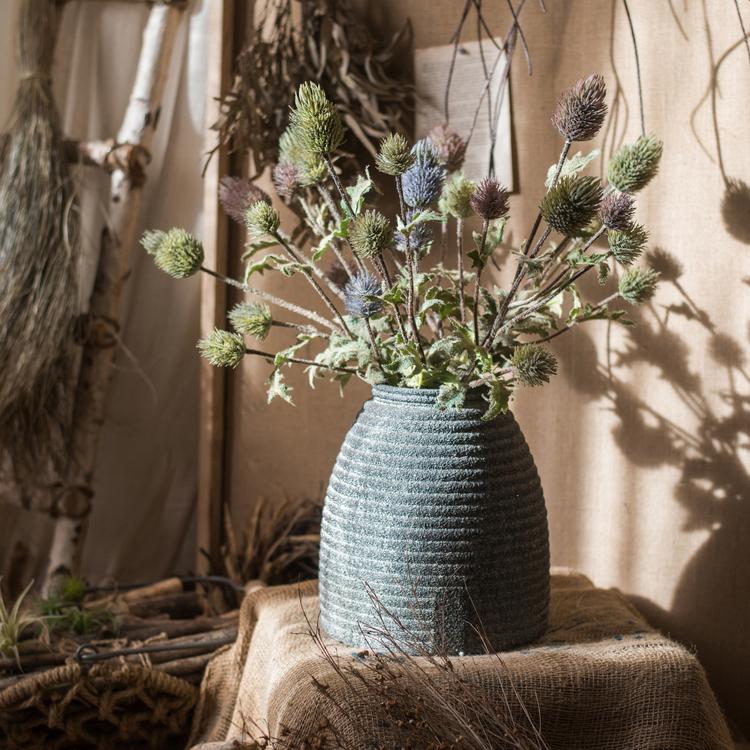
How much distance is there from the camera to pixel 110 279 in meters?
1.76

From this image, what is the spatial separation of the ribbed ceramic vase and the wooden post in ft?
2.33

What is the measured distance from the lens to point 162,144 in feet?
6.15

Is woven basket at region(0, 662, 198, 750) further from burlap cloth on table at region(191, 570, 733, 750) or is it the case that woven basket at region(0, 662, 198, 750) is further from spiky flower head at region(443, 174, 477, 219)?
spiky flower head at region(443, 174, 477, 219)

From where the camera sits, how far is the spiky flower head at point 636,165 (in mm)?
1024

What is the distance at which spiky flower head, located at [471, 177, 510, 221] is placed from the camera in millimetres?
998

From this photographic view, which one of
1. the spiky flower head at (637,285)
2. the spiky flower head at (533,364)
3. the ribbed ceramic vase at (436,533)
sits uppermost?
the spiky flower head at (637,285)

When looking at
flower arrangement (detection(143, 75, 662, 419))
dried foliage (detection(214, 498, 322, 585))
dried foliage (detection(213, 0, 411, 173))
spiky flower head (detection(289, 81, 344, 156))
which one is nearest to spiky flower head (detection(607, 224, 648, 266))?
flower arrangement (detection(143, 75, 662, 419))

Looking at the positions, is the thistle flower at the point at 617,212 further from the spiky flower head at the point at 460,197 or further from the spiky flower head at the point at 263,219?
the spiky flower head at the point at 263,219

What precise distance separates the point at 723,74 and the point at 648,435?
538 mm

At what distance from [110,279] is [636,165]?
1.10m

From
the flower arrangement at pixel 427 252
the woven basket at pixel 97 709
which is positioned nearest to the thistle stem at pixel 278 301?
the flower arrangement at pixel 427 252

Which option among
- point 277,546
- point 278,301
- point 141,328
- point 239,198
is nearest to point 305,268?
point 278,301

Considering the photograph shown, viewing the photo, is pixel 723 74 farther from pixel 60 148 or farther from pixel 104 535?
pixel 104 535

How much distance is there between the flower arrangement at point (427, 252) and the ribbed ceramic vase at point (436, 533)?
0.05m
